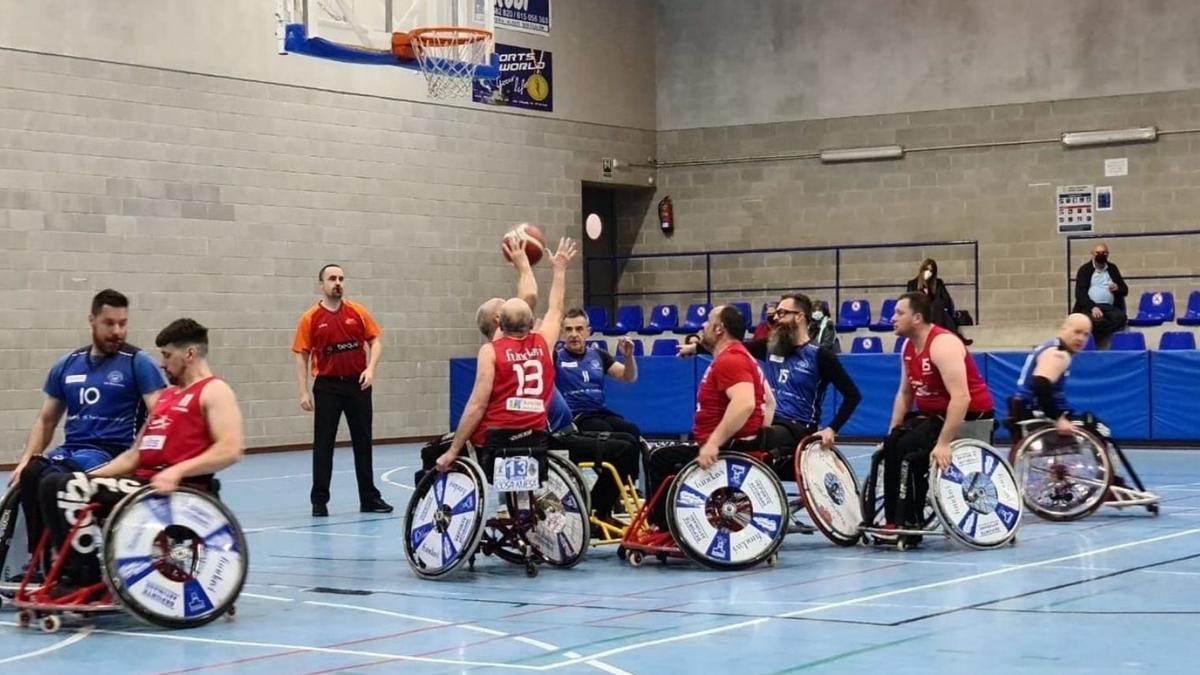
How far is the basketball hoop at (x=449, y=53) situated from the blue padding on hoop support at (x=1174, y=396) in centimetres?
787

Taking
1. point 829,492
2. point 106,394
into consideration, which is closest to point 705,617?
point 829,492

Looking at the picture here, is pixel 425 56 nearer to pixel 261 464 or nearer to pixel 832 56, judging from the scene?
pixel 261 464

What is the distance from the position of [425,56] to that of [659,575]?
28.0 feet

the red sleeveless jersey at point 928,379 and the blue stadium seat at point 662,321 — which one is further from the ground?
the blue stadium seat at point 662,321

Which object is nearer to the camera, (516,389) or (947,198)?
(516,389)

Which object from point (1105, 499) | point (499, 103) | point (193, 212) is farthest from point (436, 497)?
point (499, 103)

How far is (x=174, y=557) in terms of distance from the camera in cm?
722

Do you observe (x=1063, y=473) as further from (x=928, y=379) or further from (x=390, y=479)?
(x=390, y=479)

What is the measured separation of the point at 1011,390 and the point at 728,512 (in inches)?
427

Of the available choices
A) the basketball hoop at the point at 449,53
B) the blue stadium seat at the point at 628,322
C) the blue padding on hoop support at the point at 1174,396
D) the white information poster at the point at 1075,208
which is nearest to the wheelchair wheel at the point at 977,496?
the basketball hoop at the point at 449,53

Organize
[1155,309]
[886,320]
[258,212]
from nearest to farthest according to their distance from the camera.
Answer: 1. [258,212]
2. [1155,309]
3. [886,320]

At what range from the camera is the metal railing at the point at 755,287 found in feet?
74.5

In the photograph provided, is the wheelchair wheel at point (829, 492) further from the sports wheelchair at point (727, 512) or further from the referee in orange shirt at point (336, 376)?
the referee in orange shirt at point (336, 376)

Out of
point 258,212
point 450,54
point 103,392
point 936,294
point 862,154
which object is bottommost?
point 103,392
